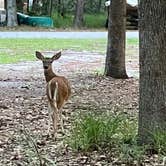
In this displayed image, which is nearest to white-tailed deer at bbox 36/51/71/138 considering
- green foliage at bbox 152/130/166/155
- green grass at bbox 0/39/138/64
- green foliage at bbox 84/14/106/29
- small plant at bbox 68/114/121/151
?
small plant at bbox 68/114/121/151

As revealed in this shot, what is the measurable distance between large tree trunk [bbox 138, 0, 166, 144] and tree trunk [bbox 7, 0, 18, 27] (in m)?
32.3

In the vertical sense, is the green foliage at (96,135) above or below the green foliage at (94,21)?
above

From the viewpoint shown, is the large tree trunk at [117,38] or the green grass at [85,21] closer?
the large tree trunk at [117,38]

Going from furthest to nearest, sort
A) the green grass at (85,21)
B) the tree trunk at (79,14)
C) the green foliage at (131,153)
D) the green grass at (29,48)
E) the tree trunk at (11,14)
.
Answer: the green grass at (85,21), the tree trunk at (79,14), the tree trunk at (11,14), the green grass at (29,48), the green foliage at (131,153)

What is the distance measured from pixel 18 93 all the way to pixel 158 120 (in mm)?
5702

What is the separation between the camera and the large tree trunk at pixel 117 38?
1398cm

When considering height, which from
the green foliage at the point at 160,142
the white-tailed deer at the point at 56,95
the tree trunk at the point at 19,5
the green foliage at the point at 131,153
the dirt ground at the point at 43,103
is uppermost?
the tree trunk at the point at 19,5

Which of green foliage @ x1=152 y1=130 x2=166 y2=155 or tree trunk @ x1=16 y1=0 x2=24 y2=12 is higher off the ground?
tree trunk @ x1=16 y1=0 x2=24 y2=12

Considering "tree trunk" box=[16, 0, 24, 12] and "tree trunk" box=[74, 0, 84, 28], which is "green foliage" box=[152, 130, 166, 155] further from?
"tree trunk" box=[16, 0, 24, 12]

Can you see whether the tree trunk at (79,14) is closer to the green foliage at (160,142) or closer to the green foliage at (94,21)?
the green foliage at (94,21)

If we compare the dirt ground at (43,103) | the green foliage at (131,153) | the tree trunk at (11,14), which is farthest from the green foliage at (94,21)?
the green foliage at (131,153)

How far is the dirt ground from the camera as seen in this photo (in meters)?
6.51

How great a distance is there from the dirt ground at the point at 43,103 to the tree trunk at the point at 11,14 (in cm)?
1998

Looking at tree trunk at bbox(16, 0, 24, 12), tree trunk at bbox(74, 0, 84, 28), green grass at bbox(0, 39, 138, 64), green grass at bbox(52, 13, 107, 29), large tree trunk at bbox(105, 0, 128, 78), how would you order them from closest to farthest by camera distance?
large tree trunk at bbox(105, 0, 128, 78), green grass at bbox(0, 39, 138, 64), tree trunk at bbox(74, 0, 84, 28), green grass at bbox(52, 13, 107, 29), tree trunk at bbox(16, 0, 24, 12)
